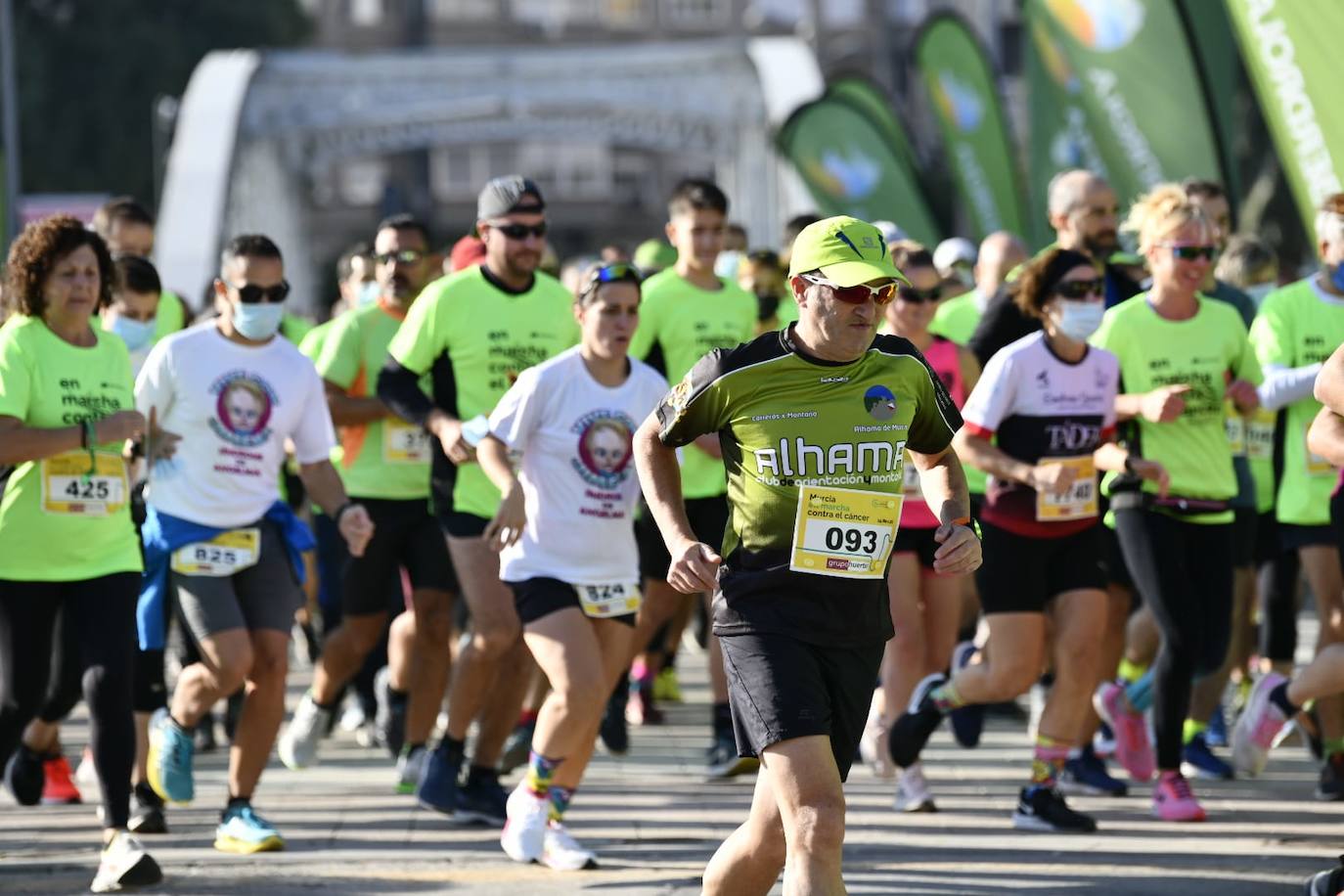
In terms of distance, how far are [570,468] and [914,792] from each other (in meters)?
1.89

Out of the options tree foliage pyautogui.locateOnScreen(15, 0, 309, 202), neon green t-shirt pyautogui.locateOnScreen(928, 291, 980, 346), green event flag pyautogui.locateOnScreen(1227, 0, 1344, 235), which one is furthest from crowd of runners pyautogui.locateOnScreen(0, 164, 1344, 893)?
tree foliage pyautogui.locateOnScreen(15, 0, 309, 202)

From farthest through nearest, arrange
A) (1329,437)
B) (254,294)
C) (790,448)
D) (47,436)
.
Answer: (254,294) → (47,436) → (1329,437) → (790,448)

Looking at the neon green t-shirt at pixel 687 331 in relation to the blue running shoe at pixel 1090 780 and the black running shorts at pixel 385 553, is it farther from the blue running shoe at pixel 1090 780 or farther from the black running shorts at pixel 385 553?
the blue running shoe at pixel 1090 780

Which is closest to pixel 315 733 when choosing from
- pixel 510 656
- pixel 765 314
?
pixel 510 656

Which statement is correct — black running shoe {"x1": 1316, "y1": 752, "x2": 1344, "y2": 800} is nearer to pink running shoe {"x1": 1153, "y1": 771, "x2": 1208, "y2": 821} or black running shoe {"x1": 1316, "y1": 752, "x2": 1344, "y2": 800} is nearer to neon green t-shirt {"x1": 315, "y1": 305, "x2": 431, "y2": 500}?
pink running shoe {"x1": 1153, "y1": 771, "x2": 1208, "y2": 821}

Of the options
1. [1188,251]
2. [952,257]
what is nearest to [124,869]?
[1188,251]

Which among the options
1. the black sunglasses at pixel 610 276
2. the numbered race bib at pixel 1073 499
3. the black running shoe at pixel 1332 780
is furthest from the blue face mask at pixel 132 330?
the black running shoe at pixel 1332 780

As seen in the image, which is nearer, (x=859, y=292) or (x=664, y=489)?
(x=859, y=292)

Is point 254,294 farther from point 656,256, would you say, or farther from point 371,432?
point 656,256

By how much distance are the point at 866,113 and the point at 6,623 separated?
613 inches

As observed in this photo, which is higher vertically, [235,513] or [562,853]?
[235,513]

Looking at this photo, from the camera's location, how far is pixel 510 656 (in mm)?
8492

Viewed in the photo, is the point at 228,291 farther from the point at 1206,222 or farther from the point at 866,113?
the point at 866,113

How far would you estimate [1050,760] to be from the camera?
26.9ft
